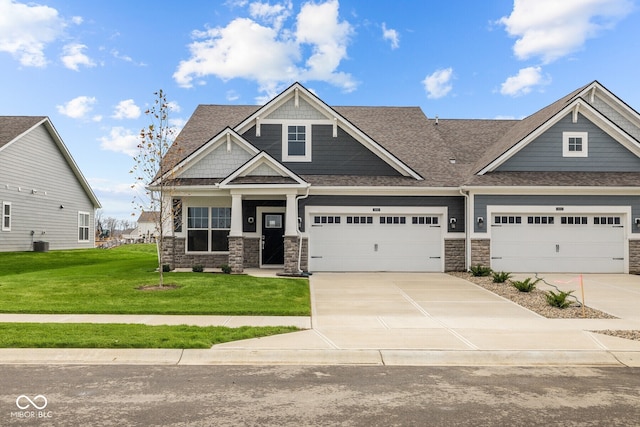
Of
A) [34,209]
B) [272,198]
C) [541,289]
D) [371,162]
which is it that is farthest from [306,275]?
[34,209]

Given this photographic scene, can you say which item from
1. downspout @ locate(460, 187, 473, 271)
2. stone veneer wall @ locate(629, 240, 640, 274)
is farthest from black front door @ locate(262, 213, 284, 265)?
stone veneer wall @ locate(629, 240, 640, 274)

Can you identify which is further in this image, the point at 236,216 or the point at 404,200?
the point at 404,200

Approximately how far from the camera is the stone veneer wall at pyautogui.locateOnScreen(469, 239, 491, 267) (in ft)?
59.9

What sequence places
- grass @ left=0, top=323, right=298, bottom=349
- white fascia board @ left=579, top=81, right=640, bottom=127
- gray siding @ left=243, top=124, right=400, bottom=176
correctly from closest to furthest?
grass @ left=0, top=323, right=298, bottom=349, gray siding @ left=243, top=124, right=400, bottom=176, white fascia board @ left=579, top=81, right=640, bottom=127

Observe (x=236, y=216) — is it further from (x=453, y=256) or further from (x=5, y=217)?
(x=5, y=217)

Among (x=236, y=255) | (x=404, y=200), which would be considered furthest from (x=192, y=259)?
(x=404, y=200)

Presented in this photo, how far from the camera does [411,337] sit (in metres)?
8.38

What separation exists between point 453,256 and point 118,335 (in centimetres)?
1369

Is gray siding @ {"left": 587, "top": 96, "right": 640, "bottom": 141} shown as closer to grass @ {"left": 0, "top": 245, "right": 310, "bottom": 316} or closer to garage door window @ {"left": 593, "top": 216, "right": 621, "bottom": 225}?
garage door window @ {"left": 593, "top": 216, "right": 621, "bottom": 225}

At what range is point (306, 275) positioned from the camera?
17.1m

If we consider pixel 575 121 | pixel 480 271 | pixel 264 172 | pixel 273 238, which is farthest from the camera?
pixel 273 238

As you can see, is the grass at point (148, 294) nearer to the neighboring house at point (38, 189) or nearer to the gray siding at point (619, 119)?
the neighboring house at point (38, 189)

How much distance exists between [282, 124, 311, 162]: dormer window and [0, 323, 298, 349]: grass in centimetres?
1152

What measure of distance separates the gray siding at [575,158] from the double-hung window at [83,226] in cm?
2547
